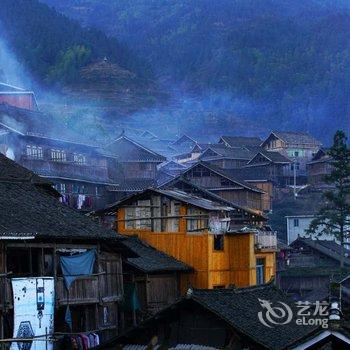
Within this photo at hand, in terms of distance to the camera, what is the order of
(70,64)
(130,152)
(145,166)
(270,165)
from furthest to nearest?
(70,64) < (270,165) < (130,152) < (145,166)

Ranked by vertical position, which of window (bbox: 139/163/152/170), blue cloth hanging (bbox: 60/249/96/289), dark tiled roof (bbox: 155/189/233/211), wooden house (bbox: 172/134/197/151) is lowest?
blue cloth hanging (bbox: 60/249/96/289)

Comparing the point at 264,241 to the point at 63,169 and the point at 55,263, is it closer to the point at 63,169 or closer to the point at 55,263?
the point at 63,169

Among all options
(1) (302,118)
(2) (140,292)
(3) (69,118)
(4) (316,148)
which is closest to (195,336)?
(2) (140,292)

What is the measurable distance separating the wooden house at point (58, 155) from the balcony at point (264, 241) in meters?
14.6

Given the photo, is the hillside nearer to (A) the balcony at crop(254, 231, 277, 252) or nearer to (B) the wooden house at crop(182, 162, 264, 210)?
(B) the wooden house at crop(182, 162, 264, 210)

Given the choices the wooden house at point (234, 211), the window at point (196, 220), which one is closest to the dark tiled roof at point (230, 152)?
the wooden house at point (234, 211)

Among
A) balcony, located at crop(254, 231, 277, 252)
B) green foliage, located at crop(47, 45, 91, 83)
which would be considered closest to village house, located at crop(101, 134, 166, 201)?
balcony, located at crop(254, 231, 277, 252)

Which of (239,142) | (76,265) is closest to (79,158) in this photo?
(76,265)

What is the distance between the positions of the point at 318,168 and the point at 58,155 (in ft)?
140

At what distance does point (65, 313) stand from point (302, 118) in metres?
146

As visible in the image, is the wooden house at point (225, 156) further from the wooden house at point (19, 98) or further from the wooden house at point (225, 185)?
the wooden house at point (225, 185)

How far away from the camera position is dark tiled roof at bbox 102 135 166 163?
81.1m

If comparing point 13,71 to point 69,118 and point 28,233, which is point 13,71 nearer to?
point 69,118

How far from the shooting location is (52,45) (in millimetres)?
163250
